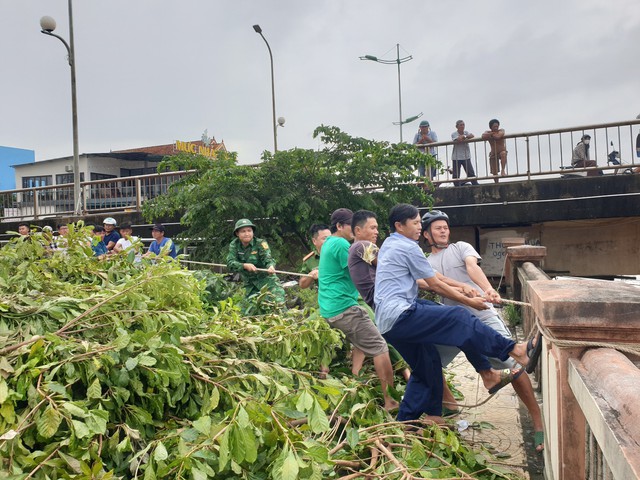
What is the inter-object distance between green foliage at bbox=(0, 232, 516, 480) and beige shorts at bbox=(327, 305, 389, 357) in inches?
23.5

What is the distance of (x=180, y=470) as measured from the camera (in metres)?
2.25

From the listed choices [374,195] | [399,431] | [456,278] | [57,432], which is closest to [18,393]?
[57,432]

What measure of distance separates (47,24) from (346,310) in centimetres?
1230

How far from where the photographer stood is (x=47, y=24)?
1335 cm

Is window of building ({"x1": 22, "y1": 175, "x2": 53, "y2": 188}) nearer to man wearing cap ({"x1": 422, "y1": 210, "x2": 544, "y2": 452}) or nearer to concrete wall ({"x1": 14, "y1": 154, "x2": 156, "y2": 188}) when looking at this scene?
concrete wall ({"x1": 14, "y1": 154, "x2": 156, "y2": 188})

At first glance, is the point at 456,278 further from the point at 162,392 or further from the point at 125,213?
the point at 125,213

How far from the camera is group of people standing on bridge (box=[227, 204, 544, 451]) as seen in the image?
3.59 m

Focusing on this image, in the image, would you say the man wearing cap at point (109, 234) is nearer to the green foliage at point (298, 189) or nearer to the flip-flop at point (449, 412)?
the green foliage at point (298, 189)

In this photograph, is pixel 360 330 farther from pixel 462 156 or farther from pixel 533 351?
pixel 462 156

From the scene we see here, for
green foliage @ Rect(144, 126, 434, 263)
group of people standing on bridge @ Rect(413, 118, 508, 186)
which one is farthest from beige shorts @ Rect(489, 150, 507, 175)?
green foliage @ Rect(144, 126, 434, 263)

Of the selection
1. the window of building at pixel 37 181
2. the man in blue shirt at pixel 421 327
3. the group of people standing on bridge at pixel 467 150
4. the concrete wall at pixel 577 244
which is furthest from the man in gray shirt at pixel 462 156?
the window of building at pixel 37 181

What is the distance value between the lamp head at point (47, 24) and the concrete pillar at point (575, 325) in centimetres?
1413

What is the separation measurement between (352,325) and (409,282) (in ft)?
3.03

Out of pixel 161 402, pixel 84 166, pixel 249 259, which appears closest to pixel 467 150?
pixel 249 259
